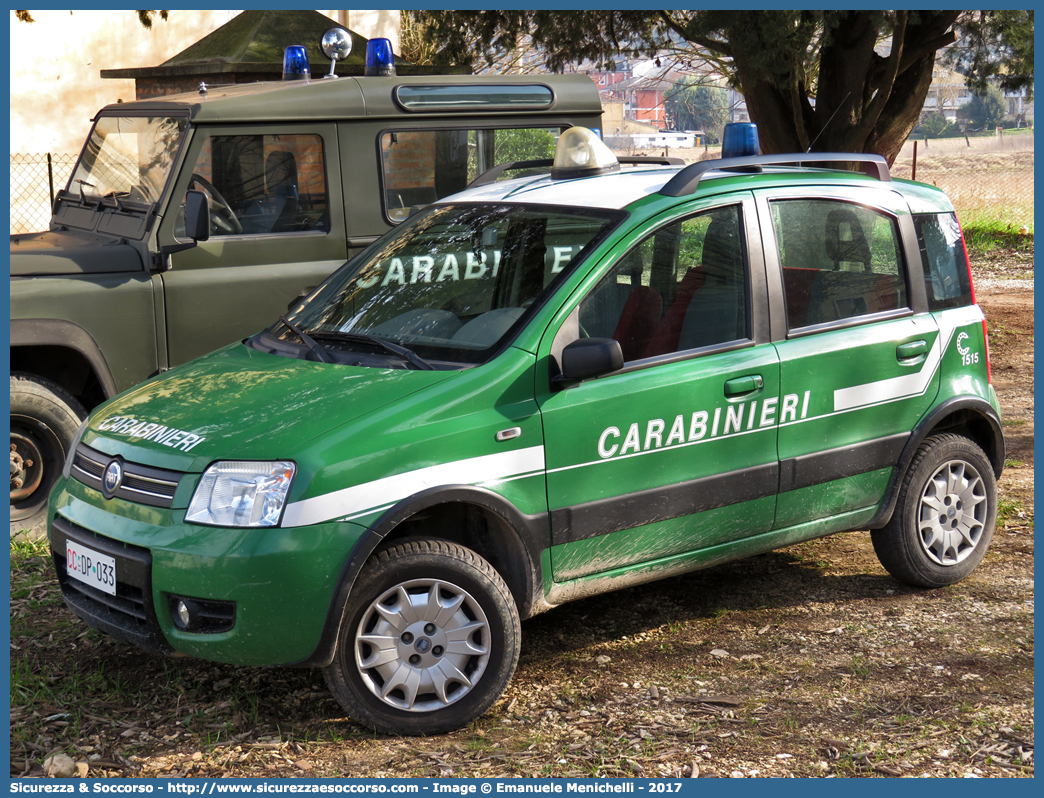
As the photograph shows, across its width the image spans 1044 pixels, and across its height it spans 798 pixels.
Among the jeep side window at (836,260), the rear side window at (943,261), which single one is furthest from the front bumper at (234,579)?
the rear side window at (943,261)

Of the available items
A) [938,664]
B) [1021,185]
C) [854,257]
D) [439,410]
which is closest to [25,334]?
[439,410]

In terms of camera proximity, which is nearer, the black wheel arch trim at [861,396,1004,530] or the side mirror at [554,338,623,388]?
the side mirror at [554,338,623,388]

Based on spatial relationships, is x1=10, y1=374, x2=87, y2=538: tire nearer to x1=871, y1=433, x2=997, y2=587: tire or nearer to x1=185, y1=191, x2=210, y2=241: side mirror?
x1=185, y1=191, x2=210, y2=241: side mirror

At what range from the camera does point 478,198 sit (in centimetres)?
481

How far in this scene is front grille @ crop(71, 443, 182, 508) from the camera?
3.59 metres

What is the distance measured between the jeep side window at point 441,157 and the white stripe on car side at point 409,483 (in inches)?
108

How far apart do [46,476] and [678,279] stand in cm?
359

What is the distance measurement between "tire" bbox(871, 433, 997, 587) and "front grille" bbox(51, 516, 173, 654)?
315 centimetres

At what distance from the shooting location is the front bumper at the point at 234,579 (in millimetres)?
3412

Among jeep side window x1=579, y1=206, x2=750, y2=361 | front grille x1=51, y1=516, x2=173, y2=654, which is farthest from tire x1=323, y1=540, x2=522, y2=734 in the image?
jeep side window x1=579, y1=206, x2=750, y2=361

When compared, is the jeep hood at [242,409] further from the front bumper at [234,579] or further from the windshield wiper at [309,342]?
the front bumper at [234,579]

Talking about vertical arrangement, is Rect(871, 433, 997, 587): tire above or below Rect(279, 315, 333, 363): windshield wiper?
below

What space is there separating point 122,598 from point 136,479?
40 cm

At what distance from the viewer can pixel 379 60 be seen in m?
6.74
